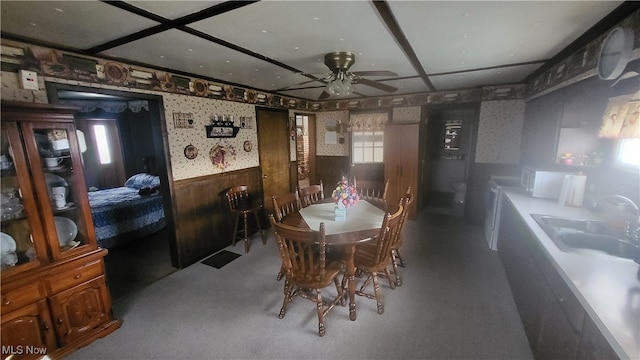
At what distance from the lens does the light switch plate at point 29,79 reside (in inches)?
73.3

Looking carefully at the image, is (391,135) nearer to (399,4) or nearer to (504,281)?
(504,281)

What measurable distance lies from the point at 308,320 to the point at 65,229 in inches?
82.3

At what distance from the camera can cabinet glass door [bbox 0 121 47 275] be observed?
162cm

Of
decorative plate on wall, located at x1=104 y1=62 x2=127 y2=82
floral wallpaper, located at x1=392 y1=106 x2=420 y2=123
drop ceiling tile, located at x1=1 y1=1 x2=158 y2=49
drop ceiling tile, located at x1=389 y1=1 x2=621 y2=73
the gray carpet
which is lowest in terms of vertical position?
the gray carpet

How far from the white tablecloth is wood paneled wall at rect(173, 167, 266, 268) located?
148 cm

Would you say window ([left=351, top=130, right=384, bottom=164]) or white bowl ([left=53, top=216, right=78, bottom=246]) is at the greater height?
window ([left=351, top=130, right=384, bottom=164])

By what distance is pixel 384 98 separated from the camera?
484 cm

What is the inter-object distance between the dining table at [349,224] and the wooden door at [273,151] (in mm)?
1646

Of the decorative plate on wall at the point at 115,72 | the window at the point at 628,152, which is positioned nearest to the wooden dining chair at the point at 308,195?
the decorative plate on wall at the point at 115,72

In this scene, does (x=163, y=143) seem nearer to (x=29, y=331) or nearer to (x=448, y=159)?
(x=29, y=331)

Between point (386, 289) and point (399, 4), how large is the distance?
2.45 metres

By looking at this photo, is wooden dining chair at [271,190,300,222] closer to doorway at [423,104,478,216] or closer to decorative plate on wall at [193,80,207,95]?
decorative plate on wall at [193,80,207,95]

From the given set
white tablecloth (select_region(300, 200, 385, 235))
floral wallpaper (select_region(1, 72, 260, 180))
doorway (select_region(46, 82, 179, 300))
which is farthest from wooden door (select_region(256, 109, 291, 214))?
white tablecloth (select_region(300, 200, 385, 235))

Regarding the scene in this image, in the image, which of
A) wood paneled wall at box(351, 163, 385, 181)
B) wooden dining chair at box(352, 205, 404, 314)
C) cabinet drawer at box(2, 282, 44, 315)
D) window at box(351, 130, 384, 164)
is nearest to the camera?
cabinet drawer at box(2, 282, 44, 315)
